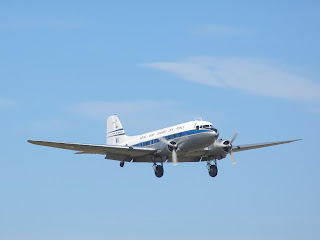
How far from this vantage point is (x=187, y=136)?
6222 cm

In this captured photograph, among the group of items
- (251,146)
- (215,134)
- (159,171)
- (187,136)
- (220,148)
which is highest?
(251,146)

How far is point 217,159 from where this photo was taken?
66.0m

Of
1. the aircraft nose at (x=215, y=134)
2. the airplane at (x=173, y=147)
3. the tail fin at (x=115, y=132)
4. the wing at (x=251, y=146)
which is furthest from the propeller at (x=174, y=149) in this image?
the tail fin at (x=115, y=132)

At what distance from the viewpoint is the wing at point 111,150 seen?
202 feet

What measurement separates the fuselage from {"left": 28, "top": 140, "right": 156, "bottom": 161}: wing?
1332 millimetres

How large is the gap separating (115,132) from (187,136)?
1587 centimetres

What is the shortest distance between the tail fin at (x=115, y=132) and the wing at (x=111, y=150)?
8346 mm

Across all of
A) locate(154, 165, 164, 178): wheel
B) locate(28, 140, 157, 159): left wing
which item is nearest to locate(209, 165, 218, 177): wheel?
locate(154, 165, 164, 178): wheel

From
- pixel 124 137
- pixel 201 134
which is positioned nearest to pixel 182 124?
pixel 201 134

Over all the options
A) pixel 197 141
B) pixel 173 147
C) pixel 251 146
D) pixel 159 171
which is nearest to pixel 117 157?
pixel 159 171

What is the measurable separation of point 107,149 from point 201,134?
9.36 m

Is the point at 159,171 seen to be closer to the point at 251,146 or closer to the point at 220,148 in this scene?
the point at 220,148

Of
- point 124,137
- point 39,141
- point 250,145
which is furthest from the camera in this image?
point 124,137

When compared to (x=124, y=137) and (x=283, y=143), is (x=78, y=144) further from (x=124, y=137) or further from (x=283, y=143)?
(x=283, y=143)
